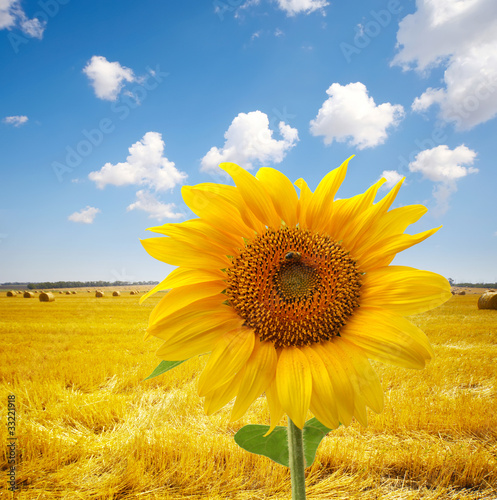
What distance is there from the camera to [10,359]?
9.41 m

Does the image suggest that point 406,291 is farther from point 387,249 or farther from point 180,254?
point 180,254

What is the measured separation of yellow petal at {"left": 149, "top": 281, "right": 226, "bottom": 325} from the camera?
101 cm

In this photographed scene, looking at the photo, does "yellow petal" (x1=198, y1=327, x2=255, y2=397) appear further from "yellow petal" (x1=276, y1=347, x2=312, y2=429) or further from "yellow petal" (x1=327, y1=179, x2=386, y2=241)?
"yellow petal" (x1=327, y1=179, x2=386, y2=241)

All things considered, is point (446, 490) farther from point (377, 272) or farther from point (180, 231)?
point (180, 231)

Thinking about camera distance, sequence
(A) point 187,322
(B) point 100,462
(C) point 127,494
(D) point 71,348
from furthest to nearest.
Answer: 1. (D) point 71,348
2. (B) point 100,462
3. (C) point 127,494
4. (A) point 187,322

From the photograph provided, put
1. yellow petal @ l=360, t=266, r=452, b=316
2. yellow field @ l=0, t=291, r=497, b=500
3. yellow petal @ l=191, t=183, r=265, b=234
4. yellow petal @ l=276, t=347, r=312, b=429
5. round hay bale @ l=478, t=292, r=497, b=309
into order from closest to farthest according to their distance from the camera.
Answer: yellow petal @ l=276, t=347, r=312, b=429 → yellow petal @ l=360, t=266, r=452, b=316 → yellow petal @ l=191, t=183, r=265, b=234 → yellow field @ l=0, t=291, r=497, b=500 → round hay bale @ l=478, t=292, r=497, b=309

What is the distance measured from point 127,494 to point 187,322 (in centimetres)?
362

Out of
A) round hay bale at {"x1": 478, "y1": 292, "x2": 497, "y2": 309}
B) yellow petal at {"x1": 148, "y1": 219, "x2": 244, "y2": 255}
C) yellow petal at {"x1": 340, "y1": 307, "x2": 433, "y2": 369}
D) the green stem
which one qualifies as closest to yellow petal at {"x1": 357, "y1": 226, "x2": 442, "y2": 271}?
yellow petal at {"x1": 340, "y1": 307, "x2": 433, "y2": 369}

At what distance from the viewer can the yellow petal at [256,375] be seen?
0.95 meters

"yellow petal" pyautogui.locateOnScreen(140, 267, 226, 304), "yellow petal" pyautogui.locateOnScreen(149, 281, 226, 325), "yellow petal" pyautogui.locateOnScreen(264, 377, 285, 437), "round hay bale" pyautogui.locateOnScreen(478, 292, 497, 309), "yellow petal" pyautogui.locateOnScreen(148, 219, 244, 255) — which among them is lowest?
"round hay bale" pyautogui.locateOnScreen(478, 292, 497, 309)

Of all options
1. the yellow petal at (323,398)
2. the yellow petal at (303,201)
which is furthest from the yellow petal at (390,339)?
the yellow petal at (303,201)

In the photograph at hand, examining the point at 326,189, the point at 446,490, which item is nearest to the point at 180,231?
the point at 326,189

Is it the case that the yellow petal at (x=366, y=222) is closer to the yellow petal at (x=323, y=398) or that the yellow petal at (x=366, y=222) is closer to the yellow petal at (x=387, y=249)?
the yellow petal at (x=387, y=249)

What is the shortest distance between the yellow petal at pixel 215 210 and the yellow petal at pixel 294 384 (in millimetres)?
397
